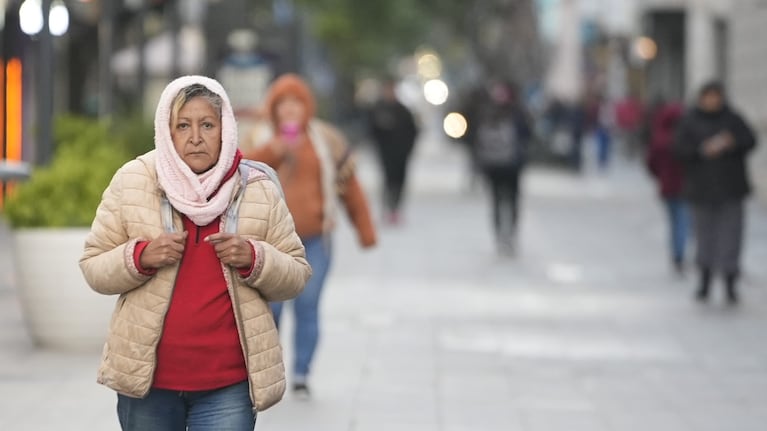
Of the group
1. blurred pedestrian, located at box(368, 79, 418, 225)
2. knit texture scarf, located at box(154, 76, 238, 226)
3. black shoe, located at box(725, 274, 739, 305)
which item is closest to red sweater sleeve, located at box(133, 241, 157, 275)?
knit texture scarf, located at box(154, 76, 238, 226)

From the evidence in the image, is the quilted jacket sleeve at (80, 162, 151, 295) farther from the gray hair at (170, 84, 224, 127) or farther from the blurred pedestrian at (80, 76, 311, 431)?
the gray hair at (170, 84, 224, 127)

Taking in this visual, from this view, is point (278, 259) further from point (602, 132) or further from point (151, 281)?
point (602, 132)

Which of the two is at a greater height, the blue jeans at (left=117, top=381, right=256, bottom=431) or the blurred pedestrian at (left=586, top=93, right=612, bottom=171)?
the blue jeans at (left=117, top=381, right=256, bottom=431)

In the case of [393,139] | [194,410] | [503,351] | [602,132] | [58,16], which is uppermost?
[58,16]

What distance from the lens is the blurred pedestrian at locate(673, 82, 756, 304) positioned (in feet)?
45.8

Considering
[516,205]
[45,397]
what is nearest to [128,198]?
[45,397]

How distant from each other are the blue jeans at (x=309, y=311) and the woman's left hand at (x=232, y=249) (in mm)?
4278

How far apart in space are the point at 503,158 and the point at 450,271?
1.64 m

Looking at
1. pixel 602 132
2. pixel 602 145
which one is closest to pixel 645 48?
pixel 602 145

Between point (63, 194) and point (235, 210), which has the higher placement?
point (235, 210)

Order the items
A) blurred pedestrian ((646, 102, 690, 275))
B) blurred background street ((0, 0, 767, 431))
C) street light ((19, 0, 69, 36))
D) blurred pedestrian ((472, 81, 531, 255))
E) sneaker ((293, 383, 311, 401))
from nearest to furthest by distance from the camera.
Answer: sneaker ((293, 383, 311, 401))
blurred background street ((0, 0, 767, 431))
blurred pedestrian ((646, 102, 690, 275))
street light ((19, 0, 69, 36))
blurred pedestrian ((472, 81, 531, 255))

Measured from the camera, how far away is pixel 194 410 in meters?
5.05

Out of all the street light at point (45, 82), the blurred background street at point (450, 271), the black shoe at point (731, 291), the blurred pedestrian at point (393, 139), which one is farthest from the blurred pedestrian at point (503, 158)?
the street light at point (45, 82)

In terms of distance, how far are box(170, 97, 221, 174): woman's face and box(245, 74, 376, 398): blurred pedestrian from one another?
4170 mm
